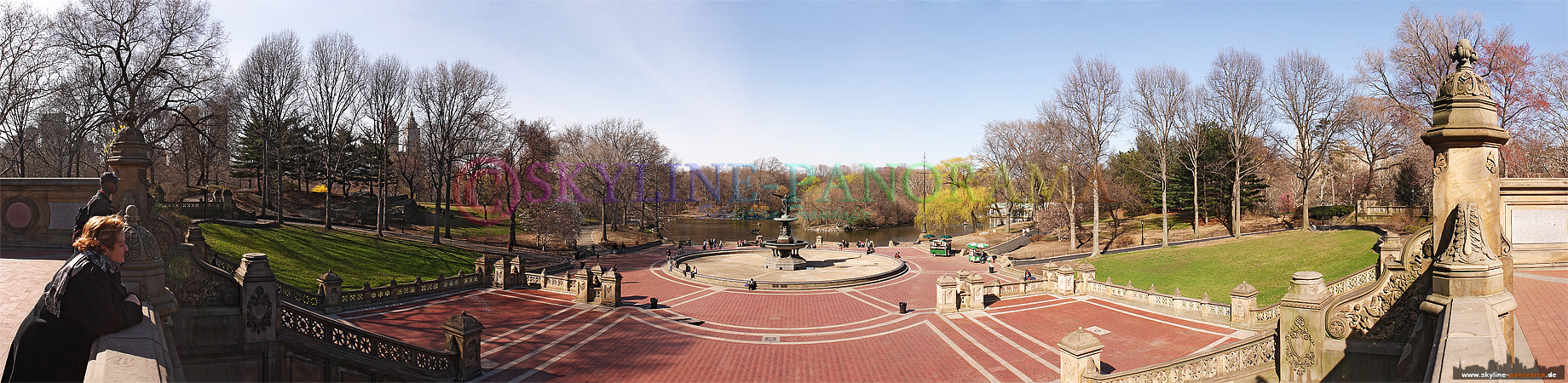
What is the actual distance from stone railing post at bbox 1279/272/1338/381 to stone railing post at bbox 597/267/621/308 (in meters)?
18.3

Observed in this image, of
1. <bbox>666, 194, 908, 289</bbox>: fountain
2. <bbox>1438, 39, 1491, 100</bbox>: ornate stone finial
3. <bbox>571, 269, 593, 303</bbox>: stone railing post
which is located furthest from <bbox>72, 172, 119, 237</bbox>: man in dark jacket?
<bbox>666, 194, 908, 289</bbox>: fountain

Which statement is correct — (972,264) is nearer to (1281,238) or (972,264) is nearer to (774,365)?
(1281,238)

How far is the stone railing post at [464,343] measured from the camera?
37.4ft

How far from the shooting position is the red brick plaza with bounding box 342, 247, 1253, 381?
12.7 meters

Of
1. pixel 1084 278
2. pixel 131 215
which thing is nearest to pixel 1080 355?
pixel 1084 278

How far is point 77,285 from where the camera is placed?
4.32m

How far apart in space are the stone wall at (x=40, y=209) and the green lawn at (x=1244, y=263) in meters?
32.8

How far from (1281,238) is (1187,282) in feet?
34.3

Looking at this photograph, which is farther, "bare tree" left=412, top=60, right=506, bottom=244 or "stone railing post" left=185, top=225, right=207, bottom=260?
"bare tree" left=412, top=60, right=506, bottom=244

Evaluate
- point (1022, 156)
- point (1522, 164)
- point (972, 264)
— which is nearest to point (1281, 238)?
point (1522, 164)

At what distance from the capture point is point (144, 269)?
6793mm

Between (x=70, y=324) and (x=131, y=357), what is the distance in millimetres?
757

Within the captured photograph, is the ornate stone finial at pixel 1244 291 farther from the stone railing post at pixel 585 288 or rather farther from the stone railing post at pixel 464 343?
the stone railing post at pixel 585 288

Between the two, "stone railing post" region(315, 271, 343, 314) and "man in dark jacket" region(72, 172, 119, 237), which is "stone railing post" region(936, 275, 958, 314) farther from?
"stone railing post" region(315, 271, 343, 314)
